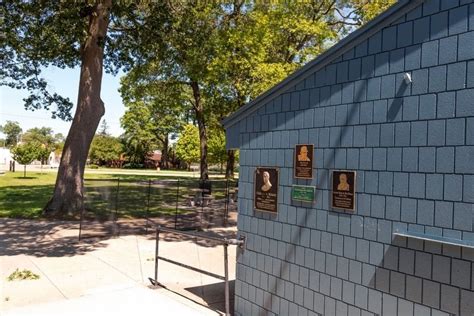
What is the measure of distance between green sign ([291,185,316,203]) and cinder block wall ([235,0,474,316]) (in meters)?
0.07

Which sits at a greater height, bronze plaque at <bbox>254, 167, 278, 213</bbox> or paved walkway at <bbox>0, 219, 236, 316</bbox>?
bronze plaque at <bbox>254, 167, 278, 213</bbox>

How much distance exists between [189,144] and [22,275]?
5907cm

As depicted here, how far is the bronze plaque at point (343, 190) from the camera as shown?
462 centimetres

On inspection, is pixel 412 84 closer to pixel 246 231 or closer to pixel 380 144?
pixel 380 144

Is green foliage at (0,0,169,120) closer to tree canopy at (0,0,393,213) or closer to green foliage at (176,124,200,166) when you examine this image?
tree canopy at (0,0,393,213)

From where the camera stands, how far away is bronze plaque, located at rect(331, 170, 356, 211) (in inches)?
182

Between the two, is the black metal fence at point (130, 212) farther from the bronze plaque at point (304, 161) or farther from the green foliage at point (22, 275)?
the bronze plaque at point (304, 161)

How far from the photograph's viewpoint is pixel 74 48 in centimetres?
1761

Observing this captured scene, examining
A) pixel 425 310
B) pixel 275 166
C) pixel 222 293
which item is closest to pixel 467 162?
pixel 425 310

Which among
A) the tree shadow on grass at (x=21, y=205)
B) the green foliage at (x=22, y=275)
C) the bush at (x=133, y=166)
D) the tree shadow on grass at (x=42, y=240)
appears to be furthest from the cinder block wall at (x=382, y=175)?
the bush at (x=133, y=166)

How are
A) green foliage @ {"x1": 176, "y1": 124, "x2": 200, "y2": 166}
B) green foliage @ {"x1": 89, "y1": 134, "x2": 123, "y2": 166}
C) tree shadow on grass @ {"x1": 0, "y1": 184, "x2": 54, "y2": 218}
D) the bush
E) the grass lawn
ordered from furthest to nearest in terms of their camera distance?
the bush < green foliage @ {"x1": 89, "y1": 134, "x2": 123, "y2": 166} < green foliage @ {"x1": 176, "y1": 124, "x2": 200, "y2": 166} < tree shadow on grass @ {"x1": 0, "y1": 184, "x2": 54, "y2": 218} < the grass lawn

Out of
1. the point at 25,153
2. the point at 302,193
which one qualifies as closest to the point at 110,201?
the point at 302,193

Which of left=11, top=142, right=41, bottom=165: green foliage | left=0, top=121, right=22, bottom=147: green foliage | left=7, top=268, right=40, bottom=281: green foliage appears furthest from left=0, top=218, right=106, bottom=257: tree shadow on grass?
left=0, top=121, right=22, bottom=147: green foliage

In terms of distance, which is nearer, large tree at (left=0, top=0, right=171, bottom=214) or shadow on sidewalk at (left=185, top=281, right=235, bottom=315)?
shadow on sidewalk at (left=185, top=281, right=235, bottom=315)
